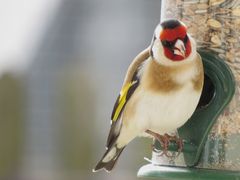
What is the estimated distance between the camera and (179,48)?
4383 mm

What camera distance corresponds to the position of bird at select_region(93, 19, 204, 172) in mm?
4410

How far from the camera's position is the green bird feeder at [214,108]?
452 centimetres

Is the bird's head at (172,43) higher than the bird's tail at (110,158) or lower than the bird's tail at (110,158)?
higher

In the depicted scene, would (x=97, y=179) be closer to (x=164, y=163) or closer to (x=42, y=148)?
(x=42, y=148)

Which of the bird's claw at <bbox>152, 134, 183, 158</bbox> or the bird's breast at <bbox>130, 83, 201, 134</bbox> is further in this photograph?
the bird's claw at <bbox>152, 134, 183, 158</bbox>

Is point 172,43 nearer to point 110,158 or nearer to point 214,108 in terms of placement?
point 214,108

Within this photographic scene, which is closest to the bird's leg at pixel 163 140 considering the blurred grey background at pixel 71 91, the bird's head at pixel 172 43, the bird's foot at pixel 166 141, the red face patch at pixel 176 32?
the bird's foot at pixel 166 141

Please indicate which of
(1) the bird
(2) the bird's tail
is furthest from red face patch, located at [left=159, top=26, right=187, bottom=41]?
(2) the bird's tail

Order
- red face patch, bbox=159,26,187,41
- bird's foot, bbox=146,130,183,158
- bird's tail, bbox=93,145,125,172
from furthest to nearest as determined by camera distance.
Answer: bird's tail, bbox=93,145,125,172
bird's foot, bbox=146,130,183,158
red face patch, bbox=159,26,187,41

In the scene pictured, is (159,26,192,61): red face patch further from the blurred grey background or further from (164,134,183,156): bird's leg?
the blurred grey background

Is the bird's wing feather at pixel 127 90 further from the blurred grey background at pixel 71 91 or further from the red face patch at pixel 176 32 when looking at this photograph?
the blurred grey background at pixel 71 91

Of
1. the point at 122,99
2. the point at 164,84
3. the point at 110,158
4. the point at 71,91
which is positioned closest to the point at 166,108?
the point at 164,84

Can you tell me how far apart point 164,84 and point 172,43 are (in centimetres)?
18

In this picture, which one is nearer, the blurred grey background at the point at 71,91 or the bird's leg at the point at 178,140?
the bird's leg at the point at 178,140
